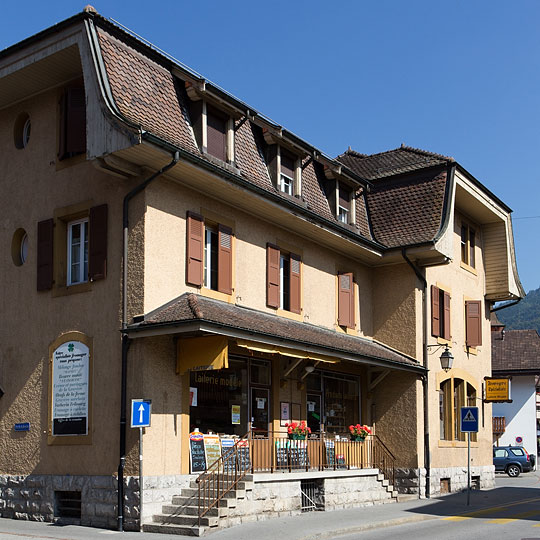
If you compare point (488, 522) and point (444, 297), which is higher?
point (444, 297)

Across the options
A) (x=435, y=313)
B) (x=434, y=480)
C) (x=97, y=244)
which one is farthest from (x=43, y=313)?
(x=434, y=480)

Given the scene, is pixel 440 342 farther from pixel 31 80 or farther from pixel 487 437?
pixel 31 80

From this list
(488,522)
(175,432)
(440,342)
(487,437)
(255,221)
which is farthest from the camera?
(487,437)

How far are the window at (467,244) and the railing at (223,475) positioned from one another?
14055 mm

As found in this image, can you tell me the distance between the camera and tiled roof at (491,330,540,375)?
51.7m

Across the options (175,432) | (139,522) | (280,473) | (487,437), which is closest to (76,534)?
(139,522)

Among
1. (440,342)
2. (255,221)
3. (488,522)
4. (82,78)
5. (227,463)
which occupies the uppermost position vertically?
(82,78)

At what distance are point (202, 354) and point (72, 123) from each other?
19.0ft

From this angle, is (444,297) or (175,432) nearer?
(175,432)

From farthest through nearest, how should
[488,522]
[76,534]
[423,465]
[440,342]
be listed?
[440,342] < [423,465] < [488,522] < [76,534]

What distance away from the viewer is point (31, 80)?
17.8 meters

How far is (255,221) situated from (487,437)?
566 inches

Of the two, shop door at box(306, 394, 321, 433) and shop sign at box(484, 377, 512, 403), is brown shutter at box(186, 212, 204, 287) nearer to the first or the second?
shop door at box(306, 394, 321, 433)

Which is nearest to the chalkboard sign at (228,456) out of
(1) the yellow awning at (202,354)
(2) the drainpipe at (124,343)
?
(1) the yellow awning at (202,354)
